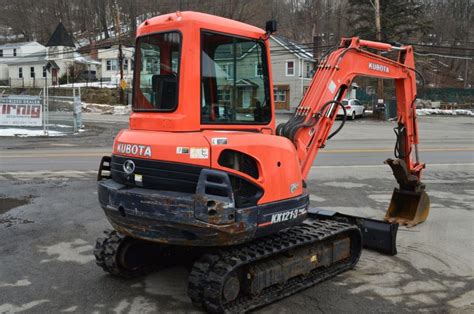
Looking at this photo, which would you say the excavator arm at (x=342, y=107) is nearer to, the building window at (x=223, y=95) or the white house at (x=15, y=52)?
the building window at (x=223, y=95)

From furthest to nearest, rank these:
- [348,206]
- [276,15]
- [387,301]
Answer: [276,15], [348,206], [387,301]

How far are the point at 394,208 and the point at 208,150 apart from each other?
496 cm

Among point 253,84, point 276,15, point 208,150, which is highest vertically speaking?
point 276,15

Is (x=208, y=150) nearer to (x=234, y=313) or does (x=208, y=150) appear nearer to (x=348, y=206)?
(x=234, y=313)

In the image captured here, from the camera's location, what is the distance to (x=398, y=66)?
25.0 feet

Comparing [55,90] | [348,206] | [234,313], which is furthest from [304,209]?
[55,90]

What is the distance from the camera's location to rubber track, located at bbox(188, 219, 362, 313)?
14.7 feet

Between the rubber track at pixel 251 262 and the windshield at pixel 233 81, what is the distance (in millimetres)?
1256

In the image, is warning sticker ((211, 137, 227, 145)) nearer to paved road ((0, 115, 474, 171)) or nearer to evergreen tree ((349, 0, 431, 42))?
paved road ((0, 115, 474, 171))

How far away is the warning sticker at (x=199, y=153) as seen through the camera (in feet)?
14.5

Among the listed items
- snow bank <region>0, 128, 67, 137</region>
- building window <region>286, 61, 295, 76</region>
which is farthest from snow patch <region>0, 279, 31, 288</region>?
building window <region>286, 61, 295, 76</region>

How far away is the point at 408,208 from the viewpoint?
8.21 m

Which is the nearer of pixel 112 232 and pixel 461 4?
pixel 112 232

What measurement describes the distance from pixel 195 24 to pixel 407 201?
17.1 ft
